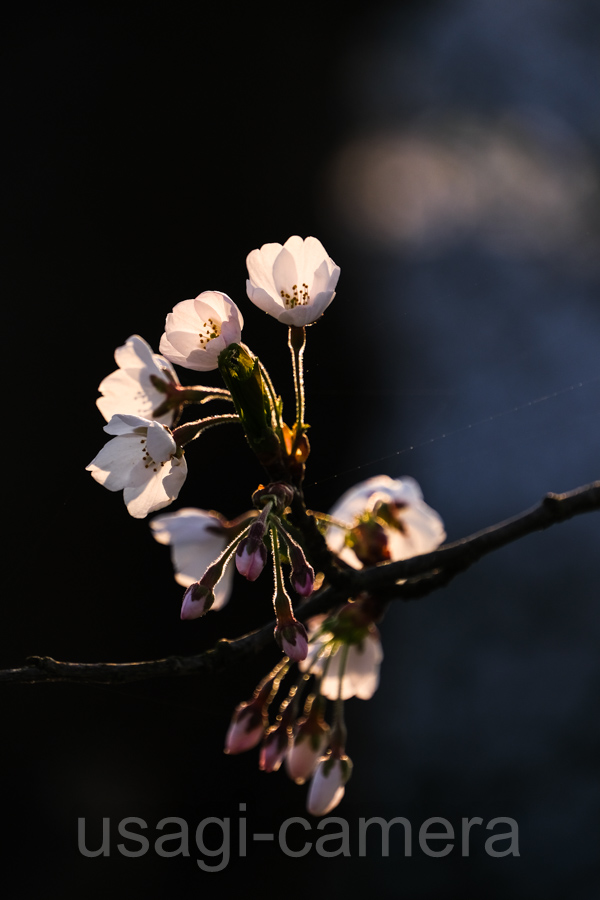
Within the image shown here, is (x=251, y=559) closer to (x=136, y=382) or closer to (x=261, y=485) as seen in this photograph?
(x=261, y=485)

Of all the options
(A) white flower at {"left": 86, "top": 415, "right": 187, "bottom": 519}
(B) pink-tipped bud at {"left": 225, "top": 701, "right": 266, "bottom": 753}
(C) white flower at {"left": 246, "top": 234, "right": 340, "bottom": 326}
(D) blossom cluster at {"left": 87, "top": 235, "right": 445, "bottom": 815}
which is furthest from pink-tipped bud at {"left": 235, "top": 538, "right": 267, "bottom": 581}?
(B) pink-tipped bud at {"left": 225, "top": 701, "right": 266, "bottom": 753}

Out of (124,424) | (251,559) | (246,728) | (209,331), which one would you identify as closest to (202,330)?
(209,331)

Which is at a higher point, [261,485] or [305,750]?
[261,485]

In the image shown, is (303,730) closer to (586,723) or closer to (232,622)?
(232,622)

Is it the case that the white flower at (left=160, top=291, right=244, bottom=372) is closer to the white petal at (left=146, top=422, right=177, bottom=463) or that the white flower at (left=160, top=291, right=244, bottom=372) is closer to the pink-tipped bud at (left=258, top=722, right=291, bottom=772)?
the white petal at (left=146, top=422, right=177, bottom=463)

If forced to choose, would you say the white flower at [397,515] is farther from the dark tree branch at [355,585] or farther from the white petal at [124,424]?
the white petal at [124,424]

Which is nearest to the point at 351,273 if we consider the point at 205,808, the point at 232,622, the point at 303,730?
the point at 232,622

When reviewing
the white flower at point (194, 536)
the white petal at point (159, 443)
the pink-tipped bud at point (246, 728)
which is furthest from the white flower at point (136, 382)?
the pink-tipped bud at point (246, 728)
